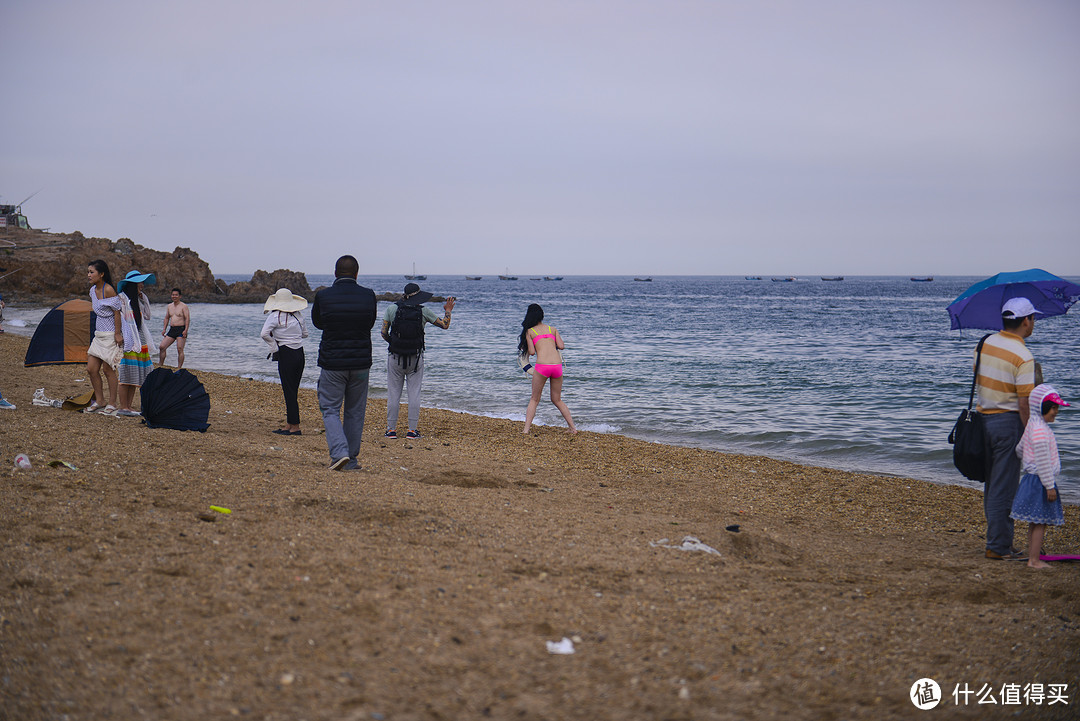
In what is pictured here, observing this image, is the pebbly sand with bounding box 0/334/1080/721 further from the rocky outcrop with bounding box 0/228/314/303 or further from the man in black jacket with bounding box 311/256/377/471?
the rocky outcrop with bounding box 0/228/314/303

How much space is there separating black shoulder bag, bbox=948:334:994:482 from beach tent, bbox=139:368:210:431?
7667 millimetres

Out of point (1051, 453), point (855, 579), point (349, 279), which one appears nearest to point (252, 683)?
point (855, 579)

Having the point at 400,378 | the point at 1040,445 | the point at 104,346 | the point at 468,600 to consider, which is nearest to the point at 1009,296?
the point at 1040,445

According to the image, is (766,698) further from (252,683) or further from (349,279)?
(349,279)

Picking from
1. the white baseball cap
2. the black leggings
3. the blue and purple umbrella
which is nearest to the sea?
the black leggings

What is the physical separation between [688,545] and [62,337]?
39.8 feet

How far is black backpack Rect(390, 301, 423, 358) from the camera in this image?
28.9 ft

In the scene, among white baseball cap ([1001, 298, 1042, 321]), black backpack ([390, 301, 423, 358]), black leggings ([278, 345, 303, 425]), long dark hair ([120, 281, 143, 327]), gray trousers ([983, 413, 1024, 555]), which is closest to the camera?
white baseball cap ([1001, 298, 1042, 321])

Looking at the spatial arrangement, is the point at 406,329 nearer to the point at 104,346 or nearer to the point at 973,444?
the point at 104,346

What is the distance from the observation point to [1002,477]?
5.35 metres

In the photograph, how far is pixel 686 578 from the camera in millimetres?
4367

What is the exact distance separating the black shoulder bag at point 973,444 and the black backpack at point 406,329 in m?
5.84

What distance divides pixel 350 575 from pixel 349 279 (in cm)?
340

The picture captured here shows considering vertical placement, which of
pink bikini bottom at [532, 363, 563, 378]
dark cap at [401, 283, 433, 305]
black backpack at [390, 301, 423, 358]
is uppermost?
dark cap at [401, 283, 433, 305]
